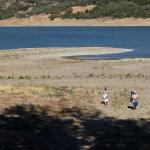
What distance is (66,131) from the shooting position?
14.0 m

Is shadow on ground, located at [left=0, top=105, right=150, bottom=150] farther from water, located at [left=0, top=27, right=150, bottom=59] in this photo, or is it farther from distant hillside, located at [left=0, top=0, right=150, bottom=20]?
distant hillside, located at [left=0, top=0, right=150, bottom=20]

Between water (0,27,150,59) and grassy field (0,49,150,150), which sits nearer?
grassy field (0,49,150,150)

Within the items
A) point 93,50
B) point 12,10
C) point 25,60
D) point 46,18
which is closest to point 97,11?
point 46,18

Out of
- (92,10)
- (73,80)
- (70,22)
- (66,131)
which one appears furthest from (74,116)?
(92,10)

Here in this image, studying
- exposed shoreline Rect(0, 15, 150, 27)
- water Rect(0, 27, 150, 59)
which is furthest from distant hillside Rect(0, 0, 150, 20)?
water Rect(0, 27, 150, 59)

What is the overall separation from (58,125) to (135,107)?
213 inches

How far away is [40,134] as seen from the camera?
44.3ft

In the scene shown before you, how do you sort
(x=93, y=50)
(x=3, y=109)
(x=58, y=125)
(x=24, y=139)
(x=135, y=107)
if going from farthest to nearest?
1. (x=93, y=50)
2. (x=135, y=107)
3. (x=3, y=109)
4. (x=58, y=125)
5. (x=24, y=139)

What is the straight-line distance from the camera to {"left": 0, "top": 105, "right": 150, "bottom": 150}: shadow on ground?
12375 millimetres

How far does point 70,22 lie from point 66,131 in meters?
120

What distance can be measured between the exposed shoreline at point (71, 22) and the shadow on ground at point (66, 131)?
106 m

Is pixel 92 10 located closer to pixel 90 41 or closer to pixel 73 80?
pixel 90 41

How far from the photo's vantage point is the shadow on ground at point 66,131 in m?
12.4

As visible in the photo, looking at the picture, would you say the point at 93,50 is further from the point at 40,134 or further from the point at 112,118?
the point at 40,134
